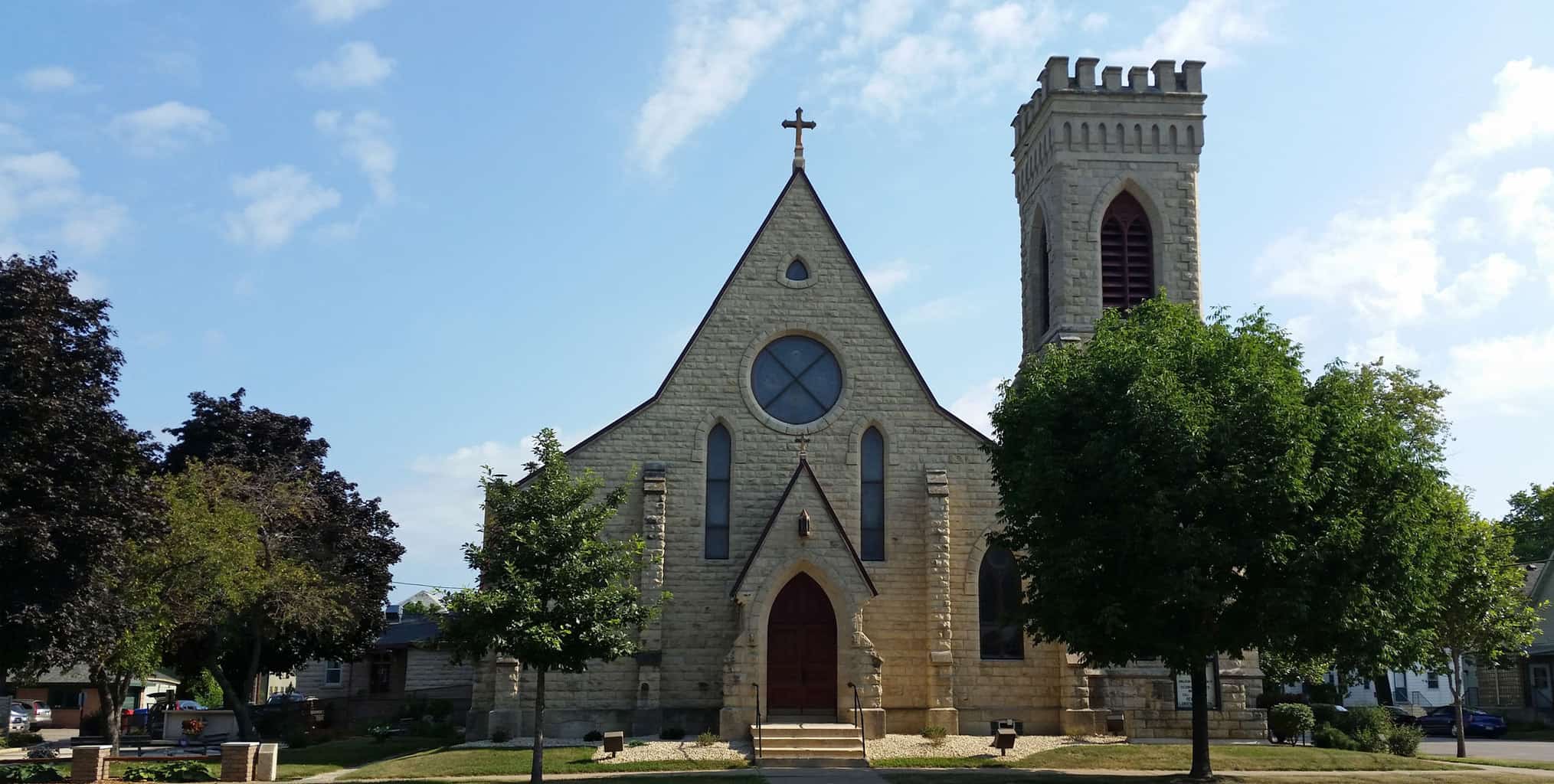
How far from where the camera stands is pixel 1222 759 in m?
23.9

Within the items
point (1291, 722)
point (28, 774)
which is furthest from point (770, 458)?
point (28, 774)

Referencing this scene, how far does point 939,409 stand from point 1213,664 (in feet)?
27.1

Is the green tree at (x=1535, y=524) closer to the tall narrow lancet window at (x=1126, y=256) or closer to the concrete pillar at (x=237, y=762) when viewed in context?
the tall narrow lancet window at (x=1126, y=256)

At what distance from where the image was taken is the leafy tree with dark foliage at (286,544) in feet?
98.6

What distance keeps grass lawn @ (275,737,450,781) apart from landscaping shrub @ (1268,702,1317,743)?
18.8 meters

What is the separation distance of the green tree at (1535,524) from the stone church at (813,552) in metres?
40.4

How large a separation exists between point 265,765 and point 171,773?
1.56m

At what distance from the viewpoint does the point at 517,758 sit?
23.7 m

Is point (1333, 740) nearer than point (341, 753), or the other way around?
point (1333, 740)

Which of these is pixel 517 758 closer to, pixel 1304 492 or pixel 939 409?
pixel 939 409

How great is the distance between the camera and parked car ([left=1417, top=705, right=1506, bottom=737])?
40.0 metres

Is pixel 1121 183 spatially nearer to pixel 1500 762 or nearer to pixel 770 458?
pixel 770 458

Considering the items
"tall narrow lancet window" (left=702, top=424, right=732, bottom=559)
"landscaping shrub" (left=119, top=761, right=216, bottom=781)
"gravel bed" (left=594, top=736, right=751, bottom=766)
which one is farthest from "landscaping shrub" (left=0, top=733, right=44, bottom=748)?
"tall narrow lancet window" (left=702, top=424, right=732, bottom=559)

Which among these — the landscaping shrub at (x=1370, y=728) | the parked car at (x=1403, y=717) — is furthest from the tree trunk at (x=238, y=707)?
the parked car at (x=1403, y=717)
